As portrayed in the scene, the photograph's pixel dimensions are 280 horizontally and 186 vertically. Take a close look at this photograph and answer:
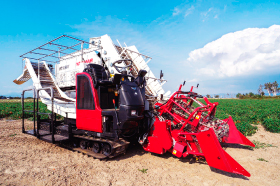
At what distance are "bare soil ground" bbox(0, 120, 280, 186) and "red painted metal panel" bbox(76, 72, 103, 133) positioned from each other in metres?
1.01

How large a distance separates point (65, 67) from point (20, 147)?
4.43 metres

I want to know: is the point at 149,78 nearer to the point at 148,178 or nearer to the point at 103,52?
the point at 103,52

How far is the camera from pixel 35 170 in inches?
190

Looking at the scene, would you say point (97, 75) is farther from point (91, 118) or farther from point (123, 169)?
point (123, 169)

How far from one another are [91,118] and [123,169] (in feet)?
6.44

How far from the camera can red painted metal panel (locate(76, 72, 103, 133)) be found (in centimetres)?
563

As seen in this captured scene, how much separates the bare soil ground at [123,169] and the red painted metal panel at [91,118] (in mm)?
1013

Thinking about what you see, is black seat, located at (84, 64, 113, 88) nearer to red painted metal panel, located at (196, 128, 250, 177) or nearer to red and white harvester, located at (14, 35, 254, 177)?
red and white harvester, located at (14, 35, 254, 177)

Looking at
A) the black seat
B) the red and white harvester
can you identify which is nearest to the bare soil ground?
the red and white harvester

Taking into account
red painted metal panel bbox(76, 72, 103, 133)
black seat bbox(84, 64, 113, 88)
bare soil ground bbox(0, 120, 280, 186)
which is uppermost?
black seat bbox(84, 64, 113, 88)

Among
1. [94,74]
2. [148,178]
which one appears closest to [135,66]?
[94,74]

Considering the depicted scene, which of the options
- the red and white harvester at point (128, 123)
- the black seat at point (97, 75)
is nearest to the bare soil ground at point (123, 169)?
the red and white harvester at point (128, 123)

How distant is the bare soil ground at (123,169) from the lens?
14.3 feet

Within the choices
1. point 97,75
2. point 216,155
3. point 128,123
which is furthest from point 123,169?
point 97,75
